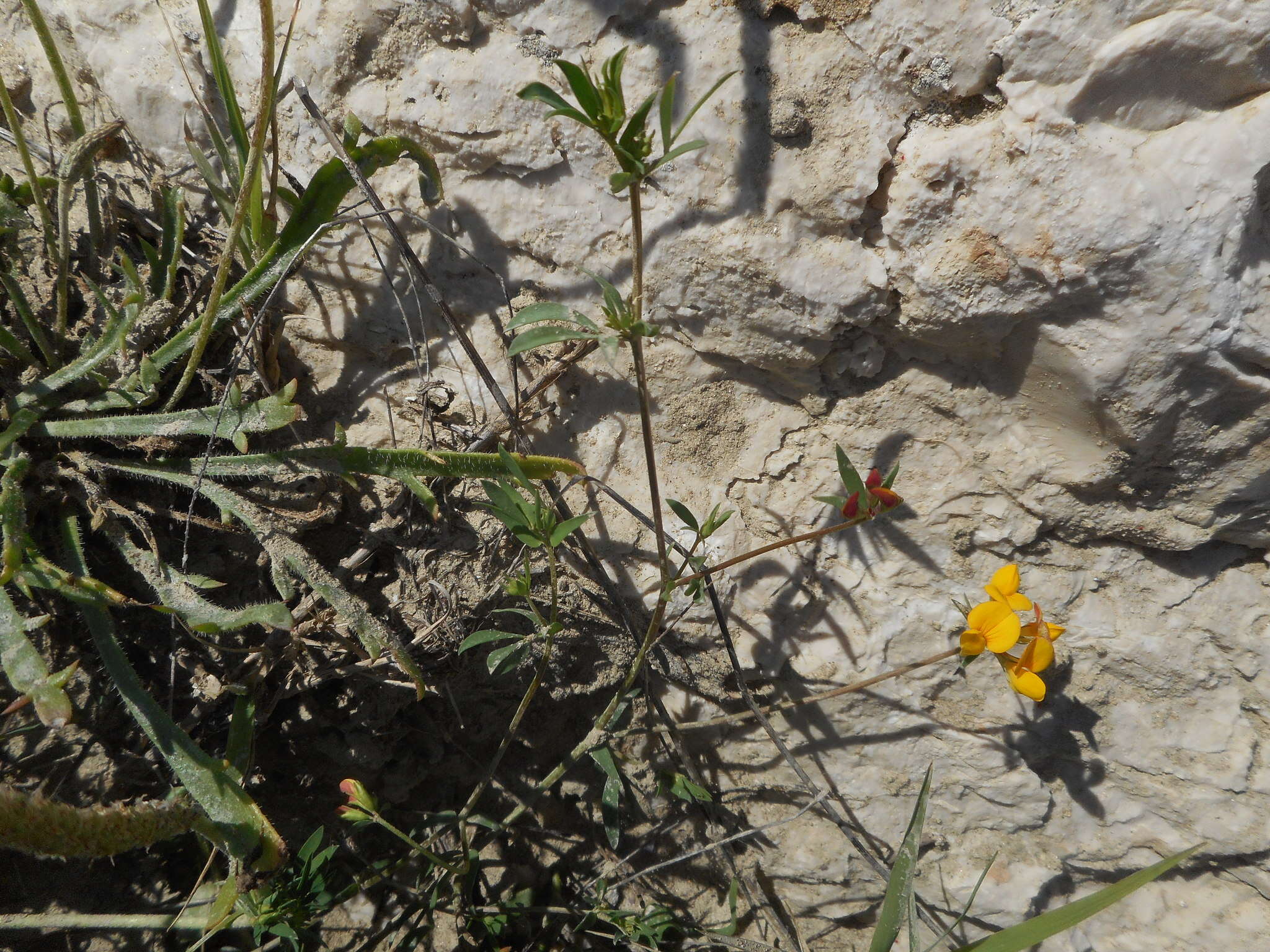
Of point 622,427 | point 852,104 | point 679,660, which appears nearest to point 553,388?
point 622,427

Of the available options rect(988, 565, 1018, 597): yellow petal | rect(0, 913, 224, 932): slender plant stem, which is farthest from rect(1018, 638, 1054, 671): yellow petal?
rect(0, 913, 224, 932): slender plant stem

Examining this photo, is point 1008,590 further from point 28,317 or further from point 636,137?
point 28,317

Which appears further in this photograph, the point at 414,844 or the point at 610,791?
the point at 610,791

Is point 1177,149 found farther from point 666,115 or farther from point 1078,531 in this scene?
point 666,115

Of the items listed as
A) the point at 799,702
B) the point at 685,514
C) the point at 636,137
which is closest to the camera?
the point at 636,137

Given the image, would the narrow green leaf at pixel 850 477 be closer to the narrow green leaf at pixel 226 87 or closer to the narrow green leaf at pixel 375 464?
the narrow green leaf at pixel 375 464

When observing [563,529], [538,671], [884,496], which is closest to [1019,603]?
[884,496]

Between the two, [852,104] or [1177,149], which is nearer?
[1177,149]

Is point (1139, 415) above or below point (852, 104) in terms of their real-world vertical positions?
below
